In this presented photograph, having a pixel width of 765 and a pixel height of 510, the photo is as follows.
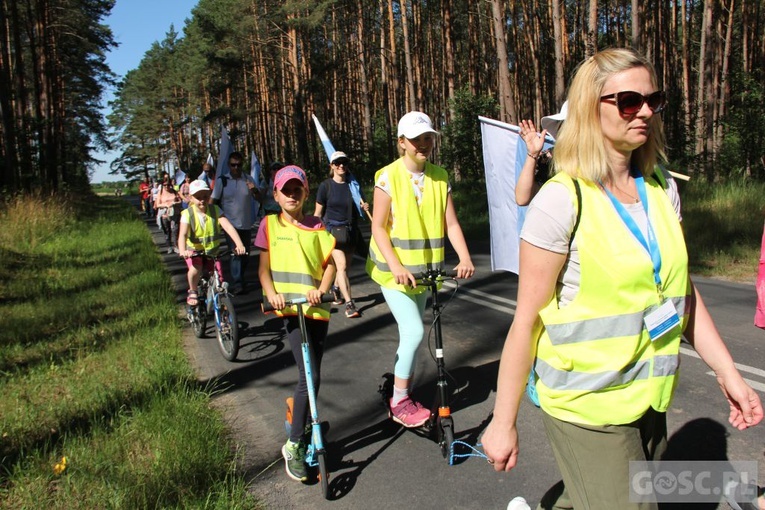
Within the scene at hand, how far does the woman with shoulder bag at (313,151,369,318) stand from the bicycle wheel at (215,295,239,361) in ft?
5.34

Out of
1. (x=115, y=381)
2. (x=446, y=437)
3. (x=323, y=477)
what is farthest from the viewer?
(x=115, y=381)

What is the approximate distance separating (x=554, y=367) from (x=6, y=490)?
3485 mm

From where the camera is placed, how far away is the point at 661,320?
184 centimetres

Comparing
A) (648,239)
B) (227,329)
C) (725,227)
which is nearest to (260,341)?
(227,329)

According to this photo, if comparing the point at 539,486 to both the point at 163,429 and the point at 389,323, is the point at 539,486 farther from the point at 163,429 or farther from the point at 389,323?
the point at 389,323

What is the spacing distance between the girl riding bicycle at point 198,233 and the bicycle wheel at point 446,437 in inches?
169

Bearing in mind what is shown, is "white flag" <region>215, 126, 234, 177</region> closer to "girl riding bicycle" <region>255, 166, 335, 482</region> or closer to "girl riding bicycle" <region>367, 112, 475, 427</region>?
"girl riding bicycle" <region>255, 166, 335, 482</region>

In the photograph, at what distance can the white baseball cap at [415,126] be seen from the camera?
13.1 feet

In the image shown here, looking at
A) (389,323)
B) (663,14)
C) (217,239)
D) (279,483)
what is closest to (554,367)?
(279,483)

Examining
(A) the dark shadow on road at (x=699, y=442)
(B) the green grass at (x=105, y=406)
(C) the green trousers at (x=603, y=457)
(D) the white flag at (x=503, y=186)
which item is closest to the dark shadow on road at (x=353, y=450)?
(B) the green grass at (x=105, y=406)

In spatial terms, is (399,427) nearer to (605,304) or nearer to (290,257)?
(290,257)

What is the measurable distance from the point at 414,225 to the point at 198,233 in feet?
13.7

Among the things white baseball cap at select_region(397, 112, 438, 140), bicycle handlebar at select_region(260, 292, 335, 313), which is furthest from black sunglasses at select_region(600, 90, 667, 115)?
bicycle handlebar at select_region(260, 292, 335, 313)

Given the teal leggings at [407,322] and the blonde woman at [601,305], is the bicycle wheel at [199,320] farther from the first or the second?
the blonde woman at [601,305]
